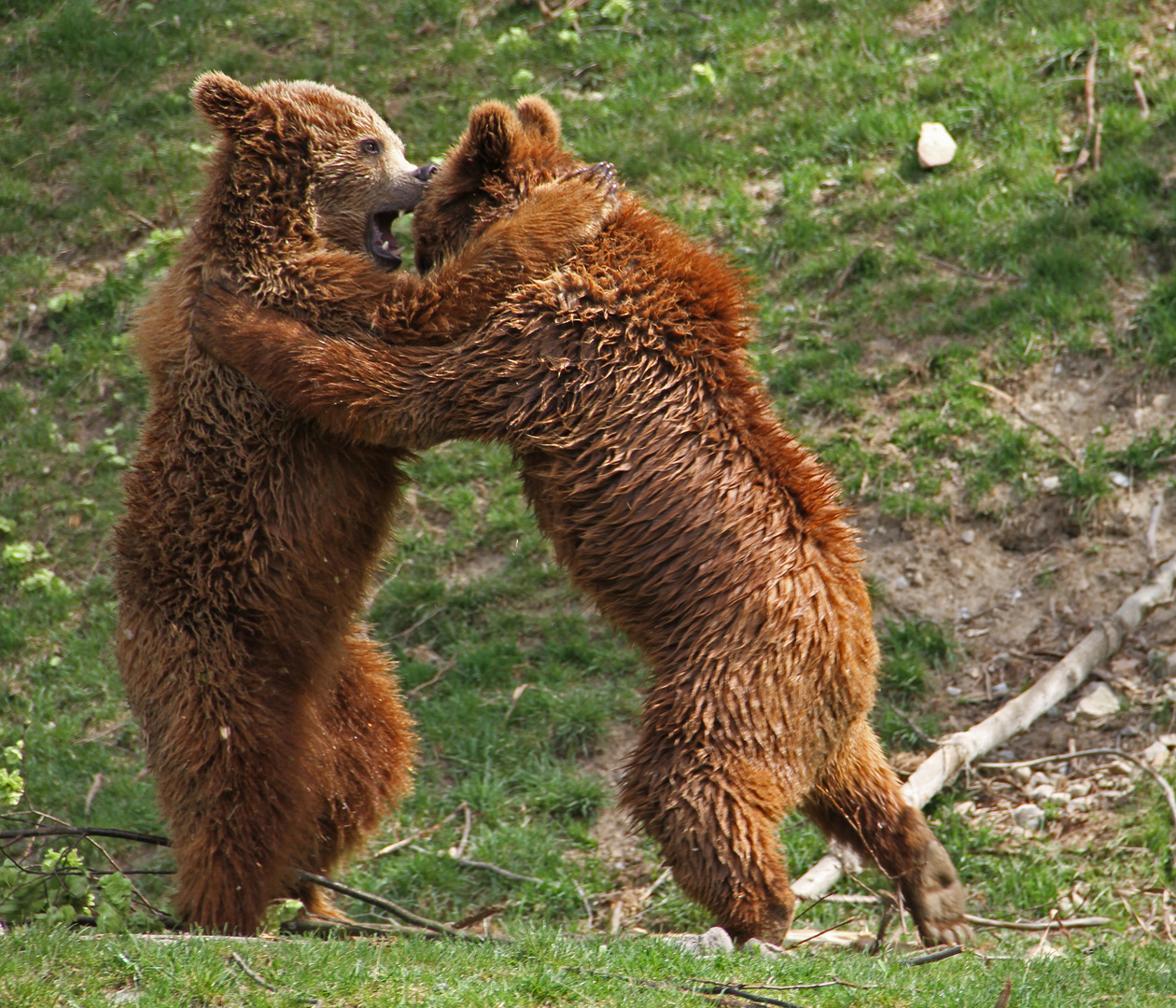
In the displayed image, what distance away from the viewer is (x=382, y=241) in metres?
4.59

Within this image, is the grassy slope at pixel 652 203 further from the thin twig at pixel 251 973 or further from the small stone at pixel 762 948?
the thin twig at pixel 251 973

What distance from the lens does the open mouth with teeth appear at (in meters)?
4.53

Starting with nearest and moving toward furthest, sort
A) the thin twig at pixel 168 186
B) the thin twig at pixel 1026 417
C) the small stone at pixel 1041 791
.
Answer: the small stone at pixel 1041 791 → the thin twig at pixel 1026 417 → the thin twig at pixel 168 186

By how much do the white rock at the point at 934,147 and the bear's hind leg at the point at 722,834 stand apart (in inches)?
207

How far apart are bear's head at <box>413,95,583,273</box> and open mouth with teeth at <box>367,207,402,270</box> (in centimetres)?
16

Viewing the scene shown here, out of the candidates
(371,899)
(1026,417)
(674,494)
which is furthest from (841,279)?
(371,899)

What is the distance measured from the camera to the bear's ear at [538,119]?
443cm

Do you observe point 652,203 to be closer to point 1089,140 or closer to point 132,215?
point 1089,140

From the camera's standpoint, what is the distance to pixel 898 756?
554cm

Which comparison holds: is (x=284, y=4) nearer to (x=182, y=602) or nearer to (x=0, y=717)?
(x=0, y=717)

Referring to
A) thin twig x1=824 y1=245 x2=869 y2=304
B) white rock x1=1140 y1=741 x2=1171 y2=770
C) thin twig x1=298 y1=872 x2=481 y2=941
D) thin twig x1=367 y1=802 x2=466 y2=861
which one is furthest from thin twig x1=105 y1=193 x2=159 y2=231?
white rock x1=1140 y1=741 x2=1171 y2=770

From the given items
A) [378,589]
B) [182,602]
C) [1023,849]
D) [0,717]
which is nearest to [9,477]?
[0,717]

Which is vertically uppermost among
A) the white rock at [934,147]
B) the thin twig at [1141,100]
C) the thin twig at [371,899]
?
the thin twig at [1141,100]

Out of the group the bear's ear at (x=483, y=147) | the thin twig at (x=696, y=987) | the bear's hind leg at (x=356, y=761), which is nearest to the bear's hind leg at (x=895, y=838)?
the thin twig at (x=696, y=987)
